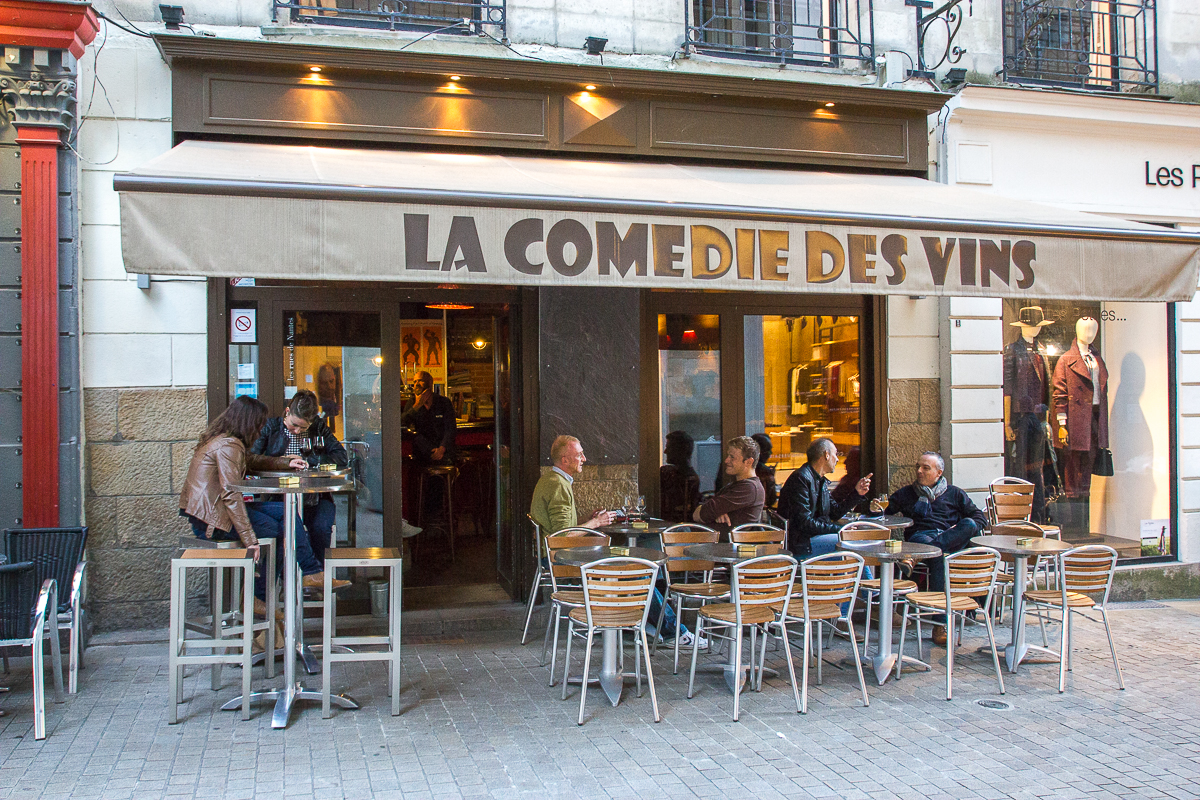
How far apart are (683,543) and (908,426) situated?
293cm

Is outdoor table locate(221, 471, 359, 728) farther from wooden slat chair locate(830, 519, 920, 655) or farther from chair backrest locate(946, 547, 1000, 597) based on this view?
chair backrest locate(946, 547, 1000, 597)

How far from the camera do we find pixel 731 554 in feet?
18.7

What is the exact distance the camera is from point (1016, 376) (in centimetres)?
857

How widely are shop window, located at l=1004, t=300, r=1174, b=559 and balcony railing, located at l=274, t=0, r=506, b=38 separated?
5.16m

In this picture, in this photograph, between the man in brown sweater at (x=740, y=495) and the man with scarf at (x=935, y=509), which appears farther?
the man with scarf at (x=935, y=509)

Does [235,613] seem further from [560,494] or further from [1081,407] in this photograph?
[1081,407]

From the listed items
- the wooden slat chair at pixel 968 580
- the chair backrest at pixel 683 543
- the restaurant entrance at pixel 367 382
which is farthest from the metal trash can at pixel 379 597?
the wooden slat chair at pixel 968 580

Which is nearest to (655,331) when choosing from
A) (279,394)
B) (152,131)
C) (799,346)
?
(799,346)

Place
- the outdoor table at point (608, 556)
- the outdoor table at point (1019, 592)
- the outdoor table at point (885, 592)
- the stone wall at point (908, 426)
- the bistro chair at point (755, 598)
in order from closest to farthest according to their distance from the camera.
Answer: the bistro chair at point (755, 598)
the outdoor table at point (608, 556)
the outdoor table at point (885, 592)
the outdoor table at point (1019, 592)
the stone wall at point (908, 426)

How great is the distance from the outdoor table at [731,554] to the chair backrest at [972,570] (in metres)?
1.03

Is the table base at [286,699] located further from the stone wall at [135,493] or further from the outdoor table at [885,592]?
the outdoor table at [885,592]

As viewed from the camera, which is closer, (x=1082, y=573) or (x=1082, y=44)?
(x=1082, y=573)

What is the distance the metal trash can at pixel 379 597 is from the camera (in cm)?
702

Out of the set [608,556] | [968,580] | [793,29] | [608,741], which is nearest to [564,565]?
[608,556]
